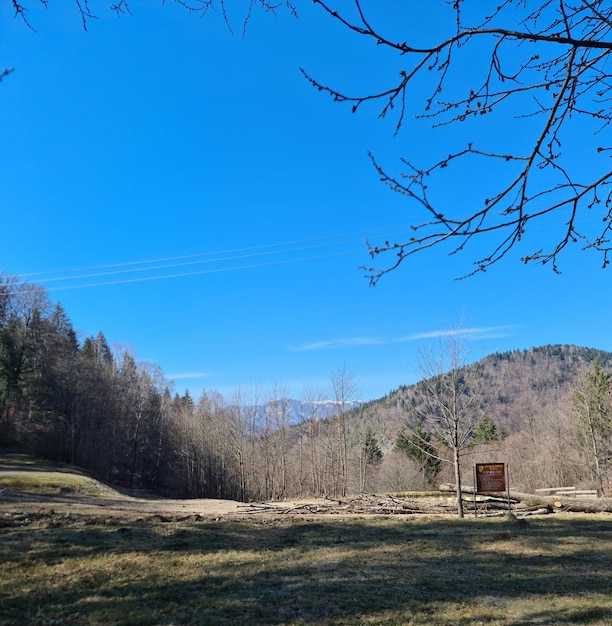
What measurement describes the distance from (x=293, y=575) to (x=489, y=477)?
28.0ft

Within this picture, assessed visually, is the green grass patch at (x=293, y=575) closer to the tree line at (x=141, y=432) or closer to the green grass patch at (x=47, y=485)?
the green grass patch at (x=47, y=485)

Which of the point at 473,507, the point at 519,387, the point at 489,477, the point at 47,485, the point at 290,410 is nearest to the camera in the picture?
the point at 489,477

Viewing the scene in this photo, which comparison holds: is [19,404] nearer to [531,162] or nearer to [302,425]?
[302,425]

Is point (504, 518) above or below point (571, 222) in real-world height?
below

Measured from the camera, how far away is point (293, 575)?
6727 mm

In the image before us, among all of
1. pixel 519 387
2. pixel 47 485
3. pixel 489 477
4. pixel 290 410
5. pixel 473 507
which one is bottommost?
pixel 473 507

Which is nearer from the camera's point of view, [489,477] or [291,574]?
[291,574]

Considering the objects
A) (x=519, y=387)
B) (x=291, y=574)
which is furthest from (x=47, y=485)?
(x=519, y=387)

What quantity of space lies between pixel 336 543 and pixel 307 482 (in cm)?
3028

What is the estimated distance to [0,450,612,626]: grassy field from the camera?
16.4 ft

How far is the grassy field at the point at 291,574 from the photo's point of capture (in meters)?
4.99

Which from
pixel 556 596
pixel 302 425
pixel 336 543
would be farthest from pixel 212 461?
pixel 556 596

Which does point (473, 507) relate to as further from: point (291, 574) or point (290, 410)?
point (290, 410)

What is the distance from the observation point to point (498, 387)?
44.2 ft
